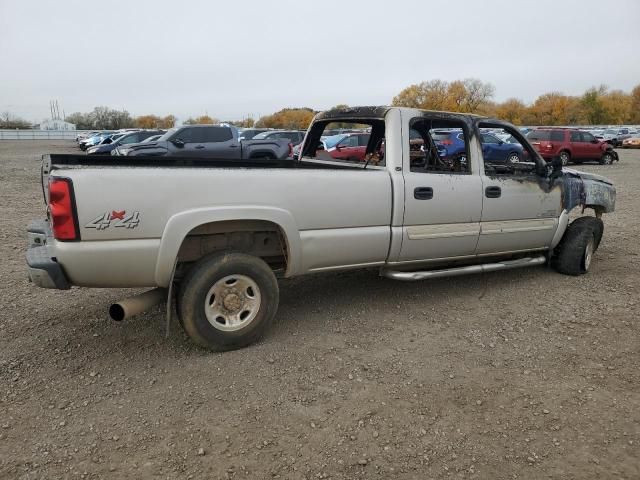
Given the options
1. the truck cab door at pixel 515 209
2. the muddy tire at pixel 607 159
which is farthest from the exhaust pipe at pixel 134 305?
the muddy tire at pixel 607 159

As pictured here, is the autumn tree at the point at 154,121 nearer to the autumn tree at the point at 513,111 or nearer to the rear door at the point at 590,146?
the autumn tree at the point at 513,111

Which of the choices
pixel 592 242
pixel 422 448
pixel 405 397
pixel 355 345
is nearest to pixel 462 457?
pixel 422 448

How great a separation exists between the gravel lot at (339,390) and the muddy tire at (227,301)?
0.57 feet

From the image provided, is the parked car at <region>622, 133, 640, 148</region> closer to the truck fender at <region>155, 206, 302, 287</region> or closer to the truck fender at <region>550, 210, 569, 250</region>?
the truck fender at <region>550, 210, 569, 250</region>

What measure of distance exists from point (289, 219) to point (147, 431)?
1.74m

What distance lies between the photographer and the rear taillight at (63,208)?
3.21 meters

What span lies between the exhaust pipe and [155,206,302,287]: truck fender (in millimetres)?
191

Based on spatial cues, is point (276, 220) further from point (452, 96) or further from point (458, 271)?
point (452, 96)

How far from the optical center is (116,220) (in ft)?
11.0

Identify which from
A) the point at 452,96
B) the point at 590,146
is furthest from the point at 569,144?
the point at 452,96

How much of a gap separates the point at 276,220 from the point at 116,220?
1.11 m

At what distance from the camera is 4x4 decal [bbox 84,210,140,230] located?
3305mm

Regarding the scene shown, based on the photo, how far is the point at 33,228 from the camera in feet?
13.3

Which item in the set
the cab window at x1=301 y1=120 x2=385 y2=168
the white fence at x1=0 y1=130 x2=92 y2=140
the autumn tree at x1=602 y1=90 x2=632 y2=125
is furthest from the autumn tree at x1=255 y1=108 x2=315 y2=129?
the cab window at x1=301 y1=120 x2=385 y2=168
